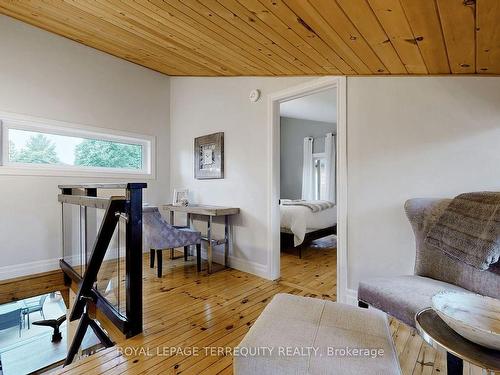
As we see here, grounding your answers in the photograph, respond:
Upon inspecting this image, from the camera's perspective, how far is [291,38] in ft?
6.01

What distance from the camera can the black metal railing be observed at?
1893 mm

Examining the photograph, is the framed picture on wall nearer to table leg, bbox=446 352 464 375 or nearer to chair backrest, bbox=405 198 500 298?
chair backrest, bbox=405 198 500 298

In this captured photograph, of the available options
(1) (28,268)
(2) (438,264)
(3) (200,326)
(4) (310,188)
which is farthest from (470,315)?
(4) (310,188)

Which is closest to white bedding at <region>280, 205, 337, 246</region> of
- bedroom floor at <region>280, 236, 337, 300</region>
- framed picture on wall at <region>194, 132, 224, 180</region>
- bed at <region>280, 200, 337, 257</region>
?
bed at <region>280, 200, 337, 257</region>

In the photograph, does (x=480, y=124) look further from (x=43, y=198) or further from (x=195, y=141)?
(x=43, y=198)

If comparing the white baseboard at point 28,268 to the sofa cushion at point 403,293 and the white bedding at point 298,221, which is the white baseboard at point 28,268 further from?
the sofa cushion at point 403,293

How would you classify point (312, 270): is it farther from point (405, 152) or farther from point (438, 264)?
point (405, 152)

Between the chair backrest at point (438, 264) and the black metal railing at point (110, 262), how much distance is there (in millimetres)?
1924

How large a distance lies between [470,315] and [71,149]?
13.6ft

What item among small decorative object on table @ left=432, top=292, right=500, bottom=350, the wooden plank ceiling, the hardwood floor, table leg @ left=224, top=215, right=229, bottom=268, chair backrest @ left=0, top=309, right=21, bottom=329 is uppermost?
the wooden plank ceiling

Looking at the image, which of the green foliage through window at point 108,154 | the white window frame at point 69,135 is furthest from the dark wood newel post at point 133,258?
the green foliage through window at point 108,154

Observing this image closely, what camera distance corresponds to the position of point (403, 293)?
5.03 ft

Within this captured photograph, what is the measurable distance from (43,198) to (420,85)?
4055mm

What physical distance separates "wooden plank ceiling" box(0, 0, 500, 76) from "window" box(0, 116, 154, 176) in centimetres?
119
